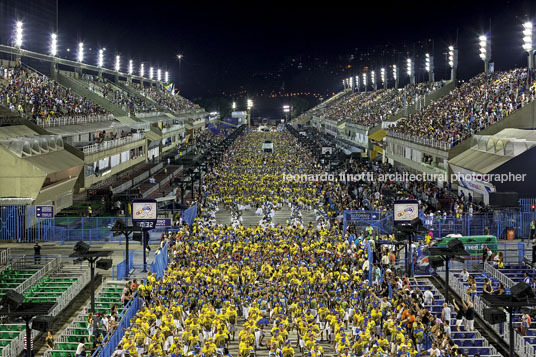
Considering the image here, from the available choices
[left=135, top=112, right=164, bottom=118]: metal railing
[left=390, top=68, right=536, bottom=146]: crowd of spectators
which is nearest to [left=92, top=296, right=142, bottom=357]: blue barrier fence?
[left=390, top=68, right=536, bottom=146]: crowd of spectators

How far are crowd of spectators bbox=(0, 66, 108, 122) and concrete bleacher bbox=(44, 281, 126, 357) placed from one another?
1879cm

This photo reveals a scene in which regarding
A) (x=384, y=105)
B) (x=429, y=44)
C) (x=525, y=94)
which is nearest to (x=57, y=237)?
(x=525, y=94)

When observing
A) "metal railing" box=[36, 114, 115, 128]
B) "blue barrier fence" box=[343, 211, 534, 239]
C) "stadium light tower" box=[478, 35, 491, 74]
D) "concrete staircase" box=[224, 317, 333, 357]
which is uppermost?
"stadium light tower" box=[478, 35, 491, 74]

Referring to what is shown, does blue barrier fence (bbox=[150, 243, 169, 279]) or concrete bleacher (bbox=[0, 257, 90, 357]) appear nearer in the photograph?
concrete bleacher (bbox=[0, 257, 90, 357])

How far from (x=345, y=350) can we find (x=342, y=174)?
36.8 metres

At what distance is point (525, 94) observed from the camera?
44.7m

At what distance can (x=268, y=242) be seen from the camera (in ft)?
101

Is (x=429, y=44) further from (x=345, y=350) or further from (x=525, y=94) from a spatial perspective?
(x=345, y=350)

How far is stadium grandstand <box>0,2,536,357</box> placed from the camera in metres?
19.2

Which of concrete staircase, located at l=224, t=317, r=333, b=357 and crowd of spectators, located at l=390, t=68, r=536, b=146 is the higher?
crowd of spectators, located at l=390, t=68, r=536, b=146

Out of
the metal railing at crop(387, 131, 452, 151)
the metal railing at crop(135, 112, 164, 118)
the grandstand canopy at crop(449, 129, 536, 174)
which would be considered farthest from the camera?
the metal railing at crop(135, 112, 164, 118)

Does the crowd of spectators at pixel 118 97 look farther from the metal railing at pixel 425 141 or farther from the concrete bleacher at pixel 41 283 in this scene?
the concrete bleacher at pixel 41 283

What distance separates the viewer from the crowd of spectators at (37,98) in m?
42.8

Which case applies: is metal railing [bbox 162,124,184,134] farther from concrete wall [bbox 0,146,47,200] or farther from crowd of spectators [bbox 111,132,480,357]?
crowd of spectators [bbox 111,132,480,357]
